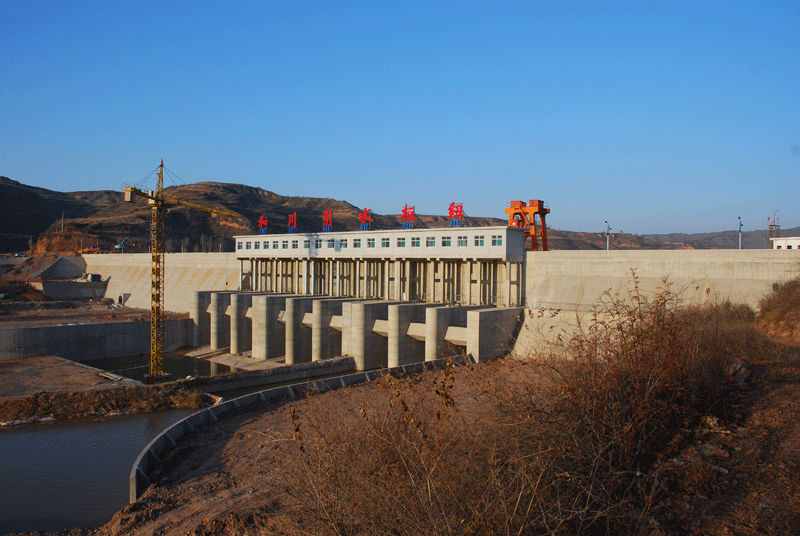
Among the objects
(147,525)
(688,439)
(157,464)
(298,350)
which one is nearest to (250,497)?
(147,525)

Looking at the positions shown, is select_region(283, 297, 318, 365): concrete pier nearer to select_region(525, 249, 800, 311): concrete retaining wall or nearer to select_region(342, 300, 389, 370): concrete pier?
select_region(342, 300, 389, 370): concrete pier

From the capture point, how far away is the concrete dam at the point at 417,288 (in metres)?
25.7

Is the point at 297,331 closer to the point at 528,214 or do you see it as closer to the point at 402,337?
the point at 402,337

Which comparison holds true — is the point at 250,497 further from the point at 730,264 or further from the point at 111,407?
the point at 730,264

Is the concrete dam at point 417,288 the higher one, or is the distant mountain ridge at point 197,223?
the distant mountain ridge at point 197,223

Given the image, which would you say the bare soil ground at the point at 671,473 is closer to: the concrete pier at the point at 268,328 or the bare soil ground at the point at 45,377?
the bare soil ground at the point at 45,377

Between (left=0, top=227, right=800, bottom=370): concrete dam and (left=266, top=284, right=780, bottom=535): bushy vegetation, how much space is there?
37.2 feet

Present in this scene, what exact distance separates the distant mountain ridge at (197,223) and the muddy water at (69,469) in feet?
216

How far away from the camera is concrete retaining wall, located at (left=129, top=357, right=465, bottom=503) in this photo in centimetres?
1331

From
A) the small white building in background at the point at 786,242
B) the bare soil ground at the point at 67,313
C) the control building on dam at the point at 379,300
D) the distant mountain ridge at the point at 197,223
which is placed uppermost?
the distant mountain ridge at the point at 197,223

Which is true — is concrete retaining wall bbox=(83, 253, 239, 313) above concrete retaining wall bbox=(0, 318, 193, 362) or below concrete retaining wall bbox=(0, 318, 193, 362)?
above

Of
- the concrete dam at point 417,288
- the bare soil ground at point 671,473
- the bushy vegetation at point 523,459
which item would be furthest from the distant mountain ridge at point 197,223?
the bushy vegetation at point 523,459

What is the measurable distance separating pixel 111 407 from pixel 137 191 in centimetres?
2013

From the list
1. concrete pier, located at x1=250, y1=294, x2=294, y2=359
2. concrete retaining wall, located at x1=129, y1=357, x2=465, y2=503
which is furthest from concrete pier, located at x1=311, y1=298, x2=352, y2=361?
concrete retaining wall, located at x1=129, y1=357, x2=465, y2=503
